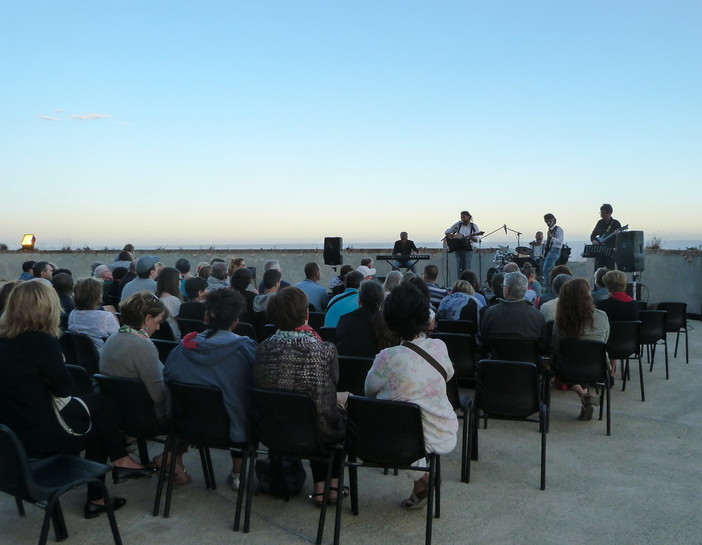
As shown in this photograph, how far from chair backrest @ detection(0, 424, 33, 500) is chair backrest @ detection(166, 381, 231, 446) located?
32.5 inches

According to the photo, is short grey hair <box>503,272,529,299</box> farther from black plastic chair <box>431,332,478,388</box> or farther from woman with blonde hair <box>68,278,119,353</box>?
woman with blonde hair <box>68,278,119,353</box>

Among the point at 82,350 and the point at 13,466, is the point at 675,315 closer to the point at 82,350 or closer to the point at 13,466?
the point at 82,350

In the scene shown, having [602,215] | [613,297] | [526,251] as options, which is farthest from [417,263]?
[613,297]

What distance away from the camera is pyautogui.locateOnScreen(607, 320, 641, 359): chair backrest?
16.8 feet

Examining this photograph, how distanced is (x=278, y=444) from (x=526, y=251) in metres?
9.96

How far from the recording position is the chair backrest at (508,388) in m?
3.63

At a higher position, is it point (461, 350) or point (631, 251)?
point (631, 251)

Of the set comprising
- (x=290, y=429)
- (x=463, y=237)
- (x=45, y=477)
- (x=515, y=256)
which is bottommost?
(x=45, y=477)

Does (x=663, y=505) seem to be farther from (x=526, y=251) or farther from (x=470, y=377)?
(x=526, y=251)

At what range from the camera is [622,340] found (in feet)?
17.0

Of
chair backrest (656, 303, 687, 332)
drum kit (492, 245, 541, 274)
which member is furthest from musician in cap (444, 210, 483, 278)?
chair backrest (656, 303, 687, 332)

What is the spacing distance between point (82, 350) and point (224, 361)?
1.79 m

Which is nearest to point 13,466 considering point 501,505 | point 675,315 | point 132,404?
point 132,404

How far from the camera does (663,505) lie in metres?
3.21
